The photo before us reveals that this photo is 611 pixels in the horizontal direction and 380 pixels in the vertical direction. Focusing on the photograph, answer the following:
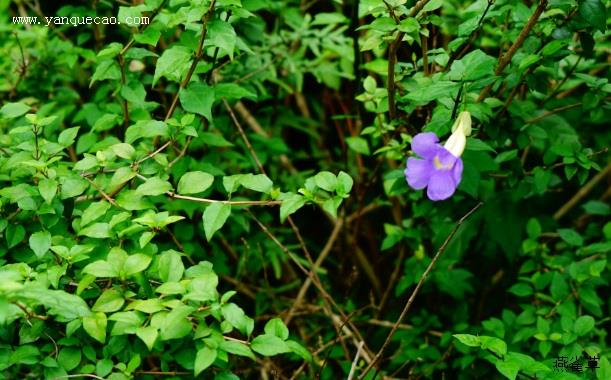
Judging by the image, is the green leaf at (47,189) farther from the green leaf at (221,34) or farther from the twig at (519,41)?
the twig at (519,41)

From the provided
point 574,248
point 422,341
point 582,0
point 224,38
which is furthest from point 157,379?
point 574,248

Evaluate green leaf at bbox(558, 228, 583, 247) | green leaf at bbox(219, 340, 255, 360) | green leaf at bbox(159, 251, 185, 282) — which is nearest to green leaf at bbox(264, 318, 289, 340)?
green leaf at bbox(219, 340, 255, 360)

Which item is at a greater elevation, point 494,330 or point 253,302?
point 494,330

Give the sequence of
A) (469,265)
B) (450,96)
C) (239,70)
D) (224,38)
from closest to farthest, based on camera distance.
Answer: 1. (224,38)
2. (450,96)
3. (239,70)
4. (469,265)

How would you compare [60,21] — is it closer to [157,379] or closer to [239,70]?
[239,70]

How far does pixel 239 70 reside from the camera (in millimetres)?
2117

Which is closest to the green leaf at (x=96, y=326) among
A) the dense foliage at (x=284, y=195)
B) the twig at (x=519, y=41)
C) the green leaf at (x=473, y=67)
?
the dense foliage at (x=284, y=195)

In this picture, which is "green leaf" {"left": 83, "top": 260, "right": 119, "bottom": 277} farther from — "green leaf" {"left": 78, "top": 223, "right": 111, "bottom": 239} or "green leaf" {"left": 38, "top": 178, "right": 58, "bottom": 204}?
"green leaf" {"left": 38, "top": 178, "right": 58, "bottom": 204}

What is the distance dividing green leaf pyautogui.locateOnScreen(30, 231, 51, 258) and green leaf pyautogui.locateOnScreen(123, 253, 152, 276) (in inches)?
7.9

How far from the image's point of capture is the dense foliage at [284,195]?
1.28 m

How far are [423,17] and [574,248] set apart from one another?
112cm

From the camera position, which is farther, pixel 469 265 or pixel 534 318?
pixel 469 265

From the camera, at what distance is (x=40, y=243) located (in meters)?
1.31

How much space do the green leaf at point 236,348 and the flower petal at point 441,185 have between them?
1.58ft
